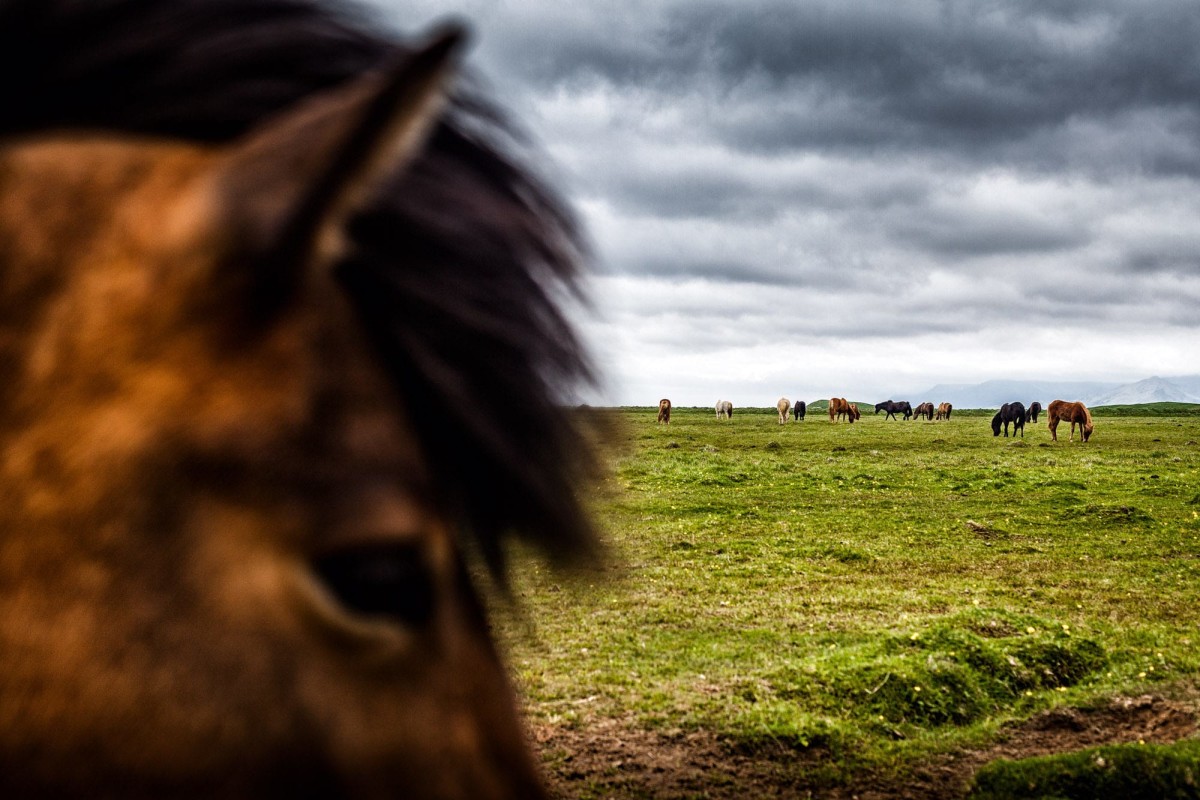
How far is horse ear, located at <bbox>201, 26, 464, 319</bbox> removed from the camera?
0.86m

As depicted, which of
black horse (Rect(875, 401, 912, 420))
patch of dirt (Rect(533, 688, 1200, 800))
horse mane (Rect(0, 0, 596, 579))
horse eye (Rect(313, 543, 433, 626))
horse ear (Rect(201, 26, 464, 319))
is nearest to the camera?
horse ear (Rect(201, 26, 464, 319))

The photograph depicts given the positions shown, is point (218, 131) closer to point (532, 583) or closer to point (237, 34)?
point (237, 34)

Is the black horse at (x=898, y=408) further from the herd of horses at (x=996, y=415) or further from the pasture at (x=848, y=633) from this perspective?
the pasture at (x=848, y=633)

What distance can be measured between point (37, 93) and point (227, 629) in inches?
33.0

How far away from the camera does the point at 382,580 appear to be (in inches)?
39.9

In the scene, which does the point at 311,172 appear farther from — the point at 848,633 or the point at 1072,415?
the point at 1072,415

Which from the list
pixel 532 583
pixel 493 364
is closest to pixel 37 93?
pixel 493 364

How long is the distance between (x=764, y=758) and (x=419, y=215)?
600 cm

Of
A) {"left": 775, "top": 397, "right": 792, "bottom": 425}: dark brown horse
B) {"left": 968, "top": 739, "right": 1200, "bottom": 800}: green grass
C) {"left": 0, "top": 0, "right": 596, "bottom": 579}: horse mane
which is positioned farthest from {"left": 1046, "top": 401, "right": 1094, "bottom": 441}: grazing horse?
{"left": 0, "top": 0, "right": 596, "bottom": 579}: horse mane

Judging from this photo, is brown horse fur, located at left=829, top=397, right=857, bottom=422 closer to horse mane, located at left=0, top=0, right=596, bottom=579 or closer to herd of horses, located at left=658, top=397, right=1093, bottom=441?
herd of horses, located at left=658, top=397, right=1093, bottom=441

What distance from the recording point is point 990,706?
7.30 m

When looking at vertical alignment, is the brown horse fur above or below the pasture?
above

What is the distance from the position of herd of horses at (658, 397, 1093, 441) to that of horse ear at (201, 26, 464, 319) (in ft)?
129

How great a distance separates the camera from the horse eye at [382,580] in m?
0.99
